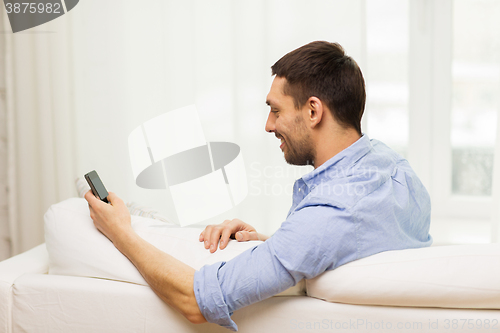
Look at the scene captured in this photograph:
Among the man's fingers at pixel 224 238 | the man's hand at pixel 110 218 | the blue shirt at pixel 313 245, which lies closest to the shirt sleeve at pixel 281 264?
the blue shirt at pixel 313 245

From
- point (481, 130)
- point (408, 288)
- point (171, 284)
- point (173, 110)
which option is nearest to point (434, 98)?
point (481, 130)

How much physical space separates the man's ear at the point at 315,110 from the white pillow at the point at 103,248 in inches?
13.4

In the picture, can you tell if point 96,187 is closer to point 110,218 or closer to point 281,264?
point 110,218

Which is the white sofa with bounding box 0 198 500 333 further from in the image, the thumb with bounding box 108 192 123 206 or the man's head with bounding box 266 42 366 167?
the man's head with bounding box 266 42 366 167

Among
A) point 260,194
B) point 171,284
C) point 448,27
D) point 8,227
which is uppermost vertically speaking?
point 448,27

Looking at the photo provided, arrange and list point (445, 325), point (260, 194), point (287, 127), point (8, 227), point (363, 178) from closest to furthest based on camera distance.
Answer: point (445, 325) < point (363, 178) < point (287, 127) < point (260, 194) < point (8, 227)

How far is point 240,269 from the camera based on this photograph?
829 mm

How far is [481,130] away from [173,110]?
166 cm

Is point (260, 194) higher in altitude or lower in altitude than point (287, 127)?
lower

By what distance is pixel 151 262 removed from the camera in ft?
2.91

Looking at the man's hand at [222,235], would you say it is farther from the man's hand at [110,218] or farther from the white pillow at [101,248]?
the man's hand at [110,218]

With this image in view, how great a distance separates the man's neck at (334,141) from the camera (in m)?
1.08

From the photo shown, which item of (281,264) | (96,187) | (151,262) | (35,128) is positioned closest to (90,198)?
(96,187)

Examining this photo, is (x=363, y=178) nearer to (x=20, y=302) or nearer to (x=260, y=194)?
(x=20, y=302)
